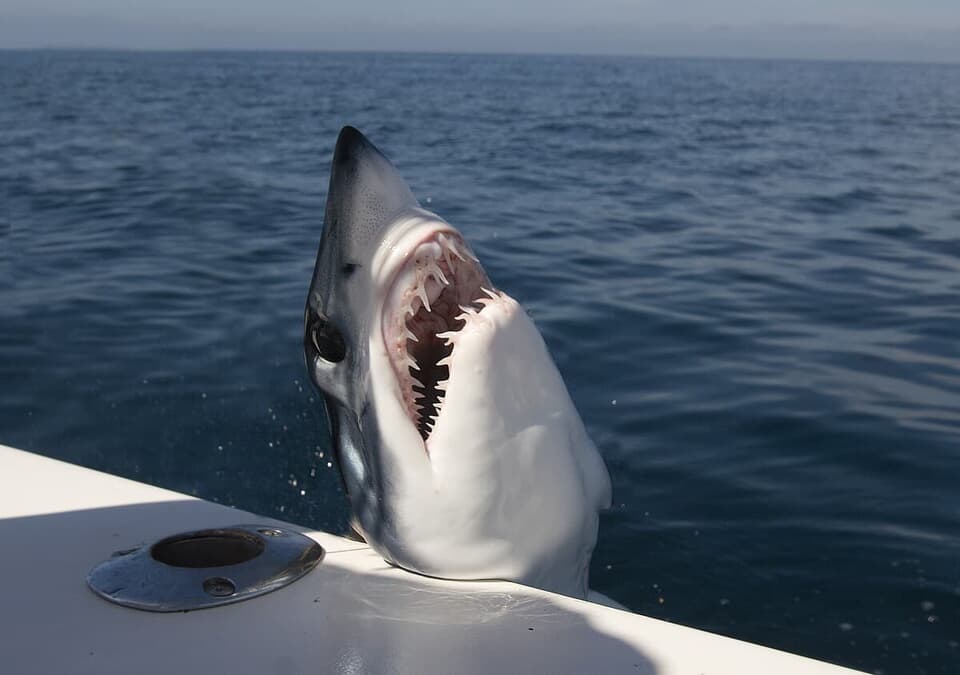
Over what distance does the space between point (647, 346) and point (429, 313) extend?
436cm

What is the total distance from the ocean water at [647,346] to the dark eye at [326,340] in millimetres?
1910

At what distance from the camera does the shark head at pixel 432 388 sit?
2068 mm

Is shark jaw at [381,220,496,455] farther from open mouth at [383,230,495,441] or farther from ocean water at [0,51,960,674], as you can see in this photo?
ocean water at [0,51,960,674]

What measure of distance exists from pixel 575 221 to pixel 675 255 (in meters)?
1.92

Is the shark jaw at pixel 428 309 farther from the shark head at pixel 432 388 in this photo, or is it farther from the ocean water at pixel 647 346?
the ocean water at pixel 647 346

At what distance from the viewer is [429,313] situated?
87.4 inches

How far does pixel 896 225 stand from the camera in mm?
10578

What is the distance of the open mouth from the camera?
2.08 metres

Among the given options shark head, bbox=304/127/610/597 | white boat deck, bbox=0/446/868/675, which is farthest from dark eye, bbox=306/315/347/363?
white boat deck, bbox=0/446/868/675

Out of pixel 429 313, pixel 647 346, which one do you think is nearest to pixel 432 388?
pixel 429 313

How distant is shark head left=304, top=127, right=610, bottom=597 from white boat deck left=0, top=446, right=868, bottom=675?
4.5 inches

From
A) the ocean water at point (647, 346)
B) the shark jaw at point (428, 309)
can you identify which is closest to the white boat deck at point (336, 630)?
the shark jaw at point (428, 309)

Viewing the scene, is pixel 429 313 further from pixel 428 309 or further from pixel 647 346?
pixel 647 346

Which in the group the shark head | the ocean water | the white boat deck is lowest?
the ocean water
